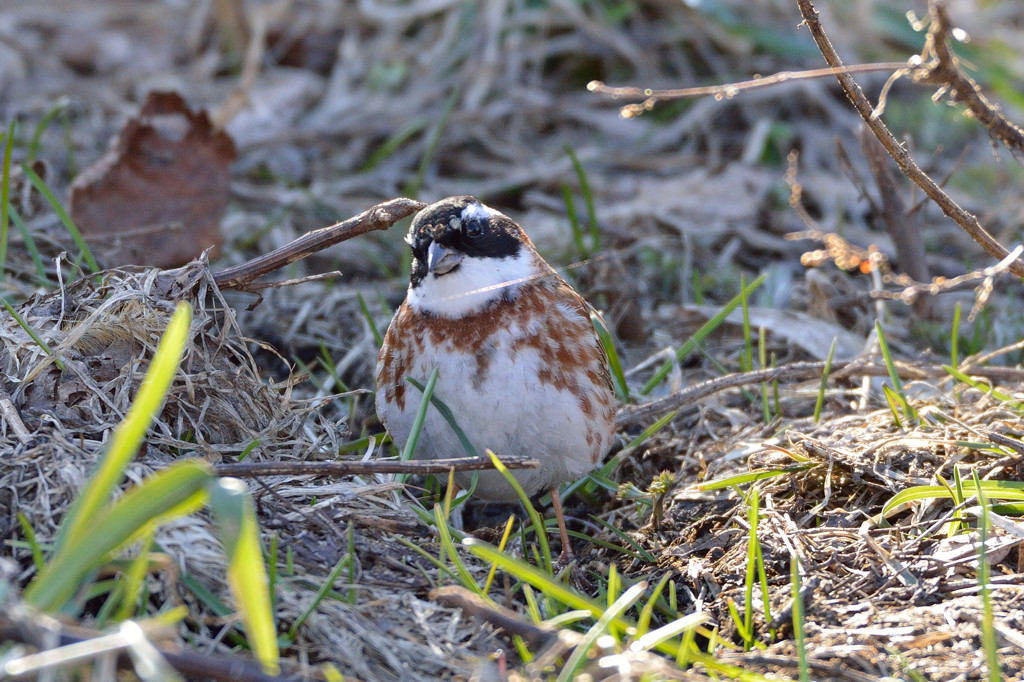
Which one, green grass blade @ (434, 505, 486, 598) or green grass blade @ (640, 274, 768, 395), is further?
green grass blade @ (640, 274, 768, 395)

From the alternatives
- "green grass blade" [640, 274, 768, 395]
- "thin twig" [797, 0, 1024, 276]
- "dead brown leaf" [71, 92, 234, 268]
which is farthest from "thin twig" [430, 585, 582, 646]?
"dead brown leaf" [71, 92, 234, 268]

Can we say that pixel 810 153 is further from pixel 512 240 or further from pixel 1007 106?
pixel 512 240

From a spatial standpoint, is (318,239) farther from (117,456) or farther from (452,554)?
(117,456)

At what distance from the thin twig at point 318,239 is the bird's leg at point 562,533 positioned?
1.07m

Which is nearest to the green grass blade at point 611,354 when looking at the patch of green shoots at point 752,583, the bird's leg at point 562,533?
the bird's leg at point 562,533

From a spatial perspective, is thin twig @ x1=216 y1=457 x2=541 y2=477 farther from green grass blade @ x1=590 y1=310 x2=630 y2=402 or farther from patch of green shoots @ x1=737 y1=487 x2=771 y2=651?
green grass blade @ x1=590 y1=310 x2=630 y2=402

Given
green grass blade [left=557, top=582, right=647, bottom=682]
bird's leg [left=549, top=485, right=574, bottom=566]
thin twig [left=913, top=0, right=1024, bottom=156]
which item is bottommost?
bird's leg [left=549, top=485, right=574, bottom=566]

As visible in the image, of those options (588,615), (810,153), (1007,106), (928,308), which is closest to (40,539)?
(588,615)

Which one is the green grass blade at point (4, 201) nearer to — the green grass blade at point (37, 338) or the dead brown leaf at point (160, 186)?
the dead brown leaf at point (160, 186)

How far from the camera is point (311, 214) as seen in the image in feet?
17.9

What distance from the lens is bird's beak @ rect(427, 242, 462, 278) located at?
3.27 m

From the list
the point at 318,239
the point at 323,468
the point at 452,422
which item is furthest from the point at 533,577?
the point at 318,239

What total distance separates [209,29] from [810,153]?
4.30 meters

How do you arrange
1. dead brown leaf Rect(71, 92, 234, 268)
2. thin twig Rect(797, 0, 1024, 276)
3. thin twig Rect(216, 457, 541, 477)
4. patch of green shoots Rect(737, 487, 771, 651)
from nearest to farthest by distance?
1. thin twig Rect(216, 457, 541, 477)
2. patch of green shoots Rect(737, 487, 771, 651)
3. thin twig Rect(797, 0, 1024, 276)
4. dead brown leaf Rect(71, 92, 234, 268)
